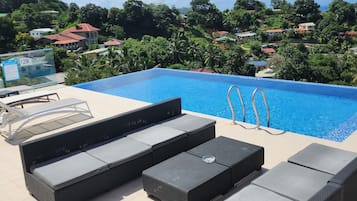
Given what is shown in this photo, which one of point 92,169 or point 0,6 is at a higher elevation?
point 0,6

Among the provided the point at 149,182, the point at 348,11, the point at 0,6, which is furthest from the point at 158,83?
the point at 0,6

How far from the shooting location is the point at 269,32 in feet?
190

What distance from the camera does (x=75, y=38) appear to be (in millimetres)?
51688

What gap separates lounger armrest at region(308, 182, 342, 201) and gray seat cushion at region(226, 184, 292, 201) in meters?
0.31

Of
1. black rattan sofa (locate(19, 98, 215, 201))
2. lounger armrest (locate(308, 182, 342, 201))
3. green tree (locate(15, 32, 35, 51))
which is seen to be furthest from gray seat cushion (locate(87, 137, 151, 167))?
green tree (locate(15, 32, 35, 51))

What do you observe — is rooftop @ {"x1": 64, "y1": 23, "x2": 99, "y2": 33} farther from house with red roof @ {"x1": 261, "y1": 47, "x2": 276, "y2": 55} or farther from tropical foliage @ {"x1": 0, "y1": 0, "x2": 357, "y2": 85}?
house with red roof @ {"x1": 261, "y1": 47, "x2": 276, "y2": 55}

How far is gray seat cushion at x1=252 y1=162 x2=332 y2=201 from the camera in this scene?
2641 millimetres

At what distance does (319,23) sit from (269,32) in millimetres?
8446

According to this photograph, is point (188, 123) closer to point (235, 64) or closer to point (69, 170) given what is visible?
point (69, 170)

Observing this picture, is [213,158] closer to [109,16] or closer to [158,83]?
[158,83]

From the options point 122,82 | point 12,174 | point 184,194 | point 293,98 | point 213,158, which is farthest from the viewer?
point 122,82

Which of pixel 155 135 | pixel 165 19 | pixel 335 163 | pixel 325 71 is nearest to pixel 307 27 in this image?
pixel 165 19

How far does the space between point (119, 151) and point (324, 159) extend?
203 cm

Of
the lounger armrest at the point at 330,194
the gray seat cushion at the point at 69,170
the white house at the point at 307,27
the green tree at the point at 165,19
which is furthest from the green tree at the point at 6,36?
the lounger armrest at the point at 330,194
